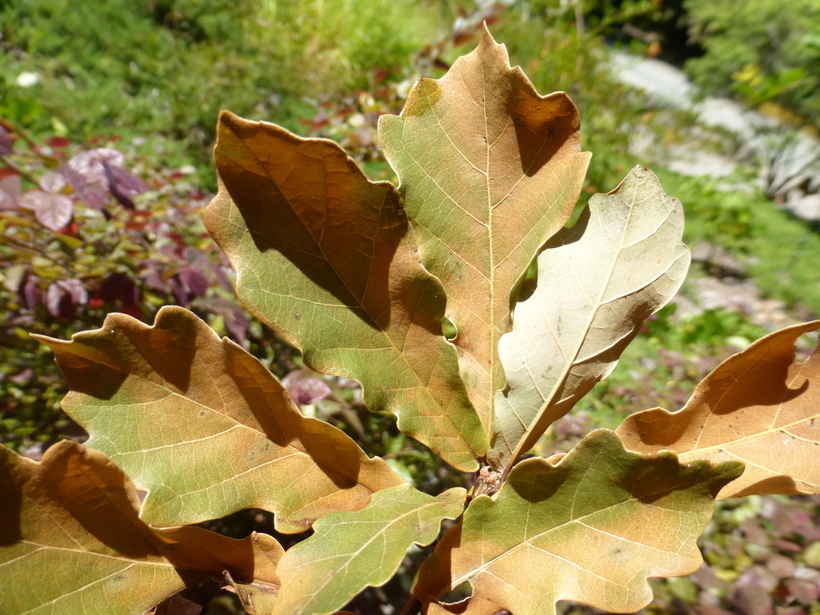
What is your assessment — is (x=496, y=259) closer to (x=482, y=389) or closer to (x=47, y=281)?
(x=482, y=389)

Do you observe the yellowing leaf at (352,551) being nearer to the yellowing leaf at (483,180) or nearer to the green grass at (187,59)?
the yellowing leaf at (483,180)

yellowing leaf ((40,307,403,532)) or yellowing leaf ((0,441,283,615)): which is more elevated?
yellowing leaf ((40,307,403,532))

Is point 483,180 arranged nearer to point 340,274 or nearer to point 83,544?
point 340,274

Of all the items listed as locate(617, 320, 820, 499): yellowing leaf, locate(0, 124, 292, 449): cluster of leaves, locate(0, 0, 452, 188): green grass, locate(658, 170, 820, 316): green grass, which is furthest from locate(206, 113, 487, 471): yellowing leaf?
locate(658, 170, 820, 316): green grass

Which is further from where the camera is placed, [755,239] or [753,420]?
[755,239]

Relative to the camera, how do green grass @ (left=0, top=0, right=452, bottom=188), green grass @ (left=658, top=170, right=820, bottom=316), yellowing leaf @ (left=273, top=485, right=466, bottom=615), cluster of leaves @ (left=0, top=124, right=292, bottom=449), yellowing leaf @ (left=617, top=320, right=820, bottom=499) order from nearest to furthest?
yellowing leaf @ (left=273, top=485, right=466, bottom=615), yellowing leaf @ (left=617, top=320, right=820, bottom=499), cluster of leaves @ (left=0, top=124, right=292, bottom=449), green grass @ (left=0, top=0, right=452, bottom=188), green grass @ (left=658, top=170, right=820, bottom=316)

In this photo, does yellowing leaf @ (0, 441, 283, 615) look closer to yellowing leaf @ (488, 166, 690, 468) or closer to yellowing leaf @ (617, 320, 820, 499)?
yellowing leaf @ (488, 166, 690, 468)

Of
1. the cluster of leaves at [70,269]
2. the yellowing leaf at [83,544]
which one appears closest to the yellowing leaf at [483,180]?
the yellowing leaf at [83,544]

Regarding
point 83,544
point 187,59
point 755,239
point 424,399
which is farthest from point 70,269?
point 755,239
